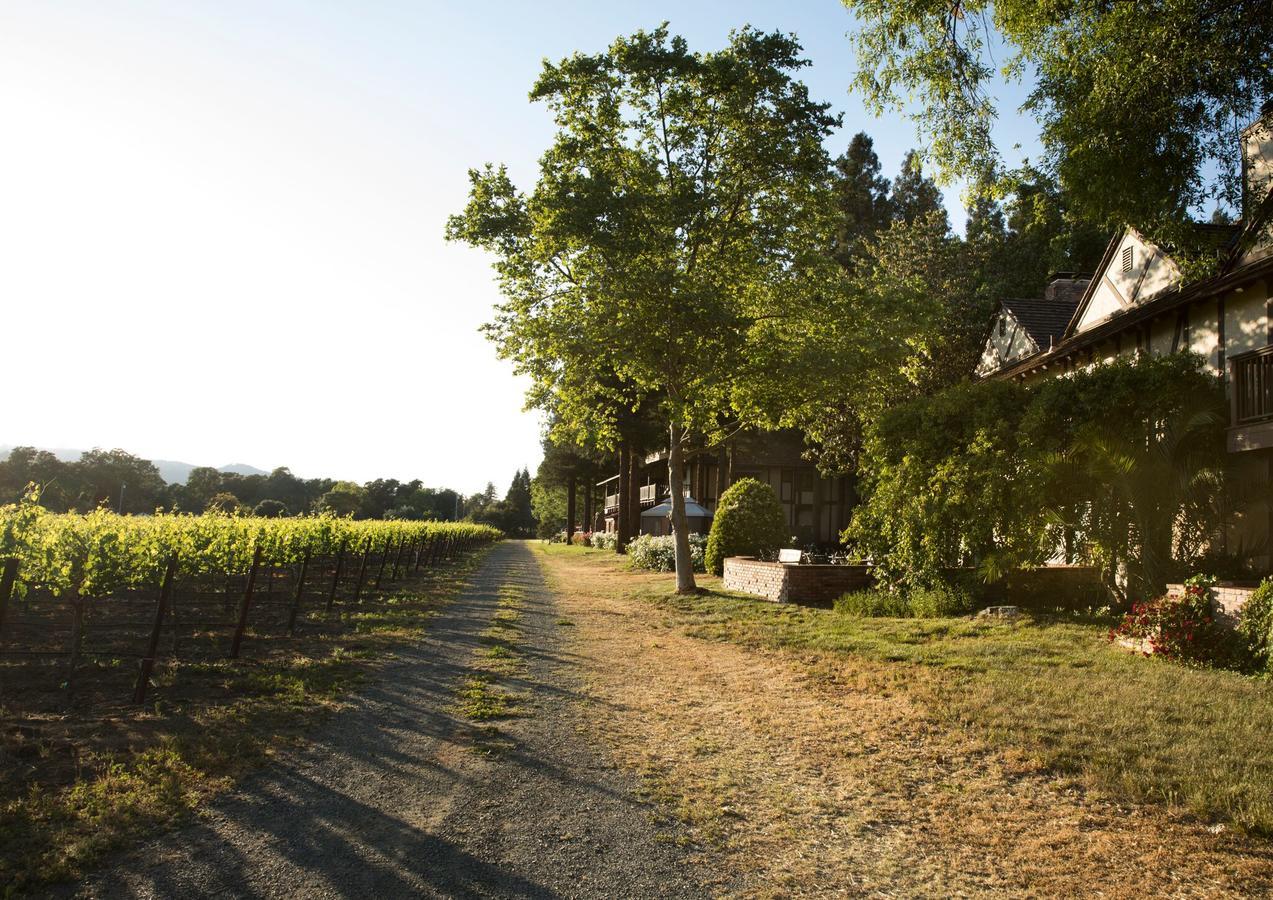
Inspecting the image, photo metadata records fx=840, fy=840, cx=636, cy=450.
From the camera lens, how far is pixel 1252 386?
12.7m

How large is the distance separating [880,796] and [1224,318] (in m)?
12.6

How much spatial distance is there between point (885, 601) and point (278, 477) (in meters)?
117

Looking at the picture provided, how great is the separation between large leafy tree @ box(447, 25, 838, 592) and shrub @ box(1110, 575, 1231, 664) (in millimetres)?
10017

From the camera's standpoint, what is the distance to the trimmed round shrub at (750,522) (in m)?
23.8

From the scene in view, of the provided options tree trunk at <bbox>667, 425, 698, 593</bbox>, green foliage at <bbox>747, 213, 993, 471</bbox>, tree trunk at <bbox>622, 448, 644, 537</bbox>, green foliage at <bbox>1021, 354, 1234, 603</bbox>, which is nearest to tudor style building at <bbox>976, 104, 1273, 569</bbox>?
green foliage at <bbox>1021, 354, 1234, 603</bbox>

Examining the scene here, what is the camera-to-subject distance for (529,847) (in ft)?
15.0

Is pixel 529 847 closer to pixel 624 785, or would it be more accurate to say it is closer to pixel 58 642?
pixel 624 785

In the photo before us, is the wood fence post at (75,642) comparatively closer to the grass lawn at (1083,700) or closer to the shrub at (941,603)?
the grass lawn at (1083,700)

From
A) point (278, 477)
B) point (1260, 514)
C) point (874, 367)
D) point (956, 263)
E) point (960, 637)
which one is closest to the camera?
point (960, 637)

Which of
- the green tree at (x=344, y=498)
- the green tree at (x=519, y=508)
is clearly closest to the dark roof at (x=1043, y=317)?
the green tree at (x=344, y=498)

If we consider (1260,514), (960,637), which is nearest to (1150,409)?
(1260,514)

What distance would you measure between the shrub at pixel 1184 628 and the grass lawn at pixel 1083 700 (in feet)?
1.26

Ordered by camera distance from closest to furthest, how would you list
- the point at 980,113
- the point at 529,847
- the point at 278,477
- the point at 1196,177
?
1. the point at 529,847
2. the point at 1196,177
3. the point at 980,113
4. the point at 278,477

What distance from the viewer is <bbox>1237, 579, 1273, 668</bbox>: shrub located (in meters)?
8.86
